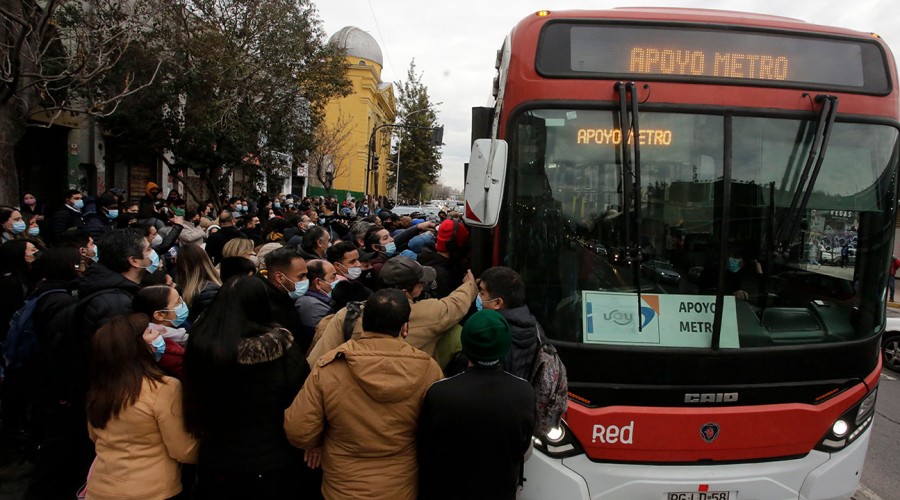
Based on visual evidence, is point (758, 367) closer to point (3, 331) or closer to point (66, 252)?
point (66, 252)

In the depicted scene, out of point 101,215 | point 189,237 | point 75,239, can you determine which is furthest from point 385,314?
point 101,215

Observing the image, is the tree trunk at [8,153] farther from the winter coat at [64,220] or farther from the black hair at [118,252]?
the black hair at [118,252]

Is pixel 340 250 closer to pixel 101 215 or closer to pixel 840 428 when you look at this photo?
pixel 840 428

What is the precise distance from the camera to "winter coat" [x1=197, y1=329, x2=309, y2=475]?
8.37 feet

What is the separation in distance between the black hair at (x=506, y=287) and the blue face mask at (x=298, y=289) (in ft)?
4.68

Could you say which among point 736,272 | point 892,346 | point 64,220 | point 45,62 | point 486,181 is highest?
point 45,62

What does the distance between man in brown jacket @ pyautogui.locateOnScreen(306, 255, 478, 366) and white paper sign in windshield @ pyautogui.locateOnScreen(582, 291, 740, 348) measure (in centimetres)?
79

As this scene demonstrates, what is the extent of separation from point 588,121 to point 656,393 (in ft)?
5.29

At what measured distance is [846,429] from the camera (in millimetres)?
3420

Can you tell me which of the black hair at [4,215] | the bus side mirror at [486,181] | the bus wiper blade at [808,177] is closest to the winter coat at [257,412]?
the bus side mirror at [486,181]

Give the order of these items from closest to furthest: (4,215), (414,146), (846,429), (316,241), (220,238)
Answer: (846,429), (316,241), (4,215), (220,238), (414,146)

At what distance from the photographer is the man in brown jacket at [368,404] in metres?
2.49

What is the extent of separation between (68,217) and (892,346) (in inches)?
482

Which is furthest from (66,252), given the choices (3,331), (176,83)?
(176,83)
